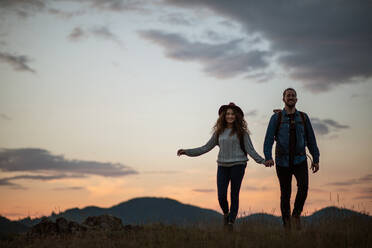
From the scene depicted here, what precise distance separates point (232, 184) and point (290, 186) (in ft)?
4.02

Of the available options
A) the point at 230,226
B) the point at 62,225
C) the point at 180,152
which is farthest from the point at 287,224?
the point at 62,225

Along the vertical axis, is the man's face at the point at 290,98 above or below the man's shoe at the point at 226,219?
above

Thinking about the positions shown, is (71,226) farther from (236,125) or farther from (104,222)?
(236,125)

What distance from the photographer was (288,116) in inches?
378

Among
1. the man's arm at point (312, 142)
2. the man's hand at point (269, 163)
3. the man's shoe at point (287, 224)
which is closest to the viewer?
the man's hand at point (269, 163)

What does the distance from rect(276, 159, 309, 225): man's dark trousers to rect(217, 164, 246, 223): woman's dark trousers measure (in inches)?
33.6

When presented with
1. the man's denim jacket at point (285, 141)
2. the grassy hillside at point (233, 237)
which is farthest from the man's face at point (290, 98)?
the grassy hillside at point (233, 237)

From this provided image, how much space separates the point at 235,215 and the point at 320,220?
2372mm

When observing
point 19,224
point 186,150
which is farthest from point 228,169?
point 19,224

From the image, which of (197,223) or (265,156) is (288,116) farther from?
(197,223)

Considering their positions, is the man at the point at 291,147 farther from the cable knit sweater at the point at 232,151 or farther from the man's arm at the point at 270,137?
the cable knit sweater at the point at 232,151

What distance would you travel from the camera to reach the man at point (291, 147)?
9.48m

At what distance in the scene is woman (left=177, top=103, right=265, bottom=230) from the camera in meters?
9.52

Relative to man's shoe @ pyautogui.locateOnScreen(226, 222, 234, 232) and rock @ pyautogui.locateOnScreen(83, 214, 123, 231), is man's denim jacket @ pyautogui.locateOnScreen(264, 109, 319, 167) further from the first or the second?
rock @ pyautogui.locateOnScreen(83, 214, 123, 231)
